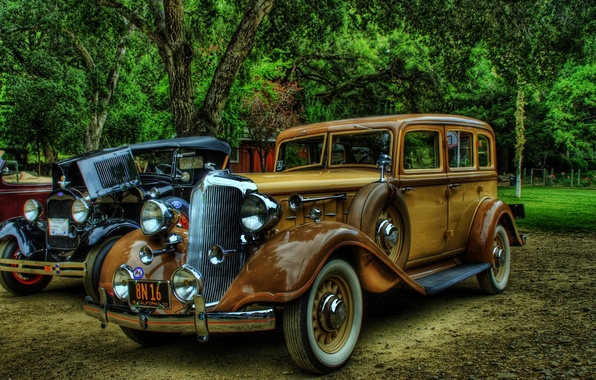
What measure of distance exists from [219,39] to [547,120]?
78.6 ft

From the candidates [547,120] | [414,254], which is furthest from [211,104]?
[547,120]

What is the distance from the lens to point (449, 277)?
5.23m

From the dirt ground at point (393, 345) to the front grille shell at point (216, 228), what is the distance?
0.68 metres

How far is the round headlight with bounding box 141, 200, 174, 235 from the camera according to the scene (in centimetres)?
402

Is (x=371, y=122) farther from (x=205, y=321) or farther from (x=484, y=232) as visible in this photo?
(x=205, y=321)

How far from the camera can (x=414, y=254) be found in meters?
5.28

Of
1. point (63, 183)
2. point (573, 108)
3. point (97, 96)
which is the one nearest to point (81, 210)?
point (63, 183)

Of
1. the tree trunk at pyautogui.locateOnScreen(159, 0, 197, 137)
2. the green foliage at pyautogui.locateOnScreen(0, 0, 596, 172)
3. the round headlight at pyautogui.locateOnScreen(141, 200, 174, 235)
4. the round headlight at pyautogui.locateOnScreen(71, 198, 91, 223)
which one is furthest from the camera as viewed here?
the green foliage at pyautogui.locateOnScreen(0, 0, 596, 172)

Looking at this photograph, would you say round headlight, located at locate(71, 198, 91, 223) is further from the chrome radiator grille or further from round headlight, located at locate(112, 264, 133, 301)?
the chrome radiator grille

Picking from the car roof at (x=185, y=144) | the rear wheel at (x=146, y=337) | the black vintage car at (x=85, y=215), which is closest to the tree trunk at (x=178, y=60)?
the car roof at (x=185, y=144)

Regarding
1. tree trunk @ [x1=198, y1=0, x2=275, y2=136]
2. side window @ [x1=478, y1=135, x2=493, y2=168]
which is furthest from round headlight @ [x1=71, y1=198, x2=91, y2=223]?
side window @ [x1=478, y1=135, x2=493, y2=168]

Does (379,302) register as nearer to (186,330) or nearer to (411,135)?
(411,135)

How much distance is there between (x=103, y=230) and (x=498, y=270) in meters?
4.63

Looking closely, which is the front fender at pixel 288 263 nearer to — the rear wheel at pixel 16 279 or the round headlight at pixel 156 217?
the round headlight at pixel 156 217
